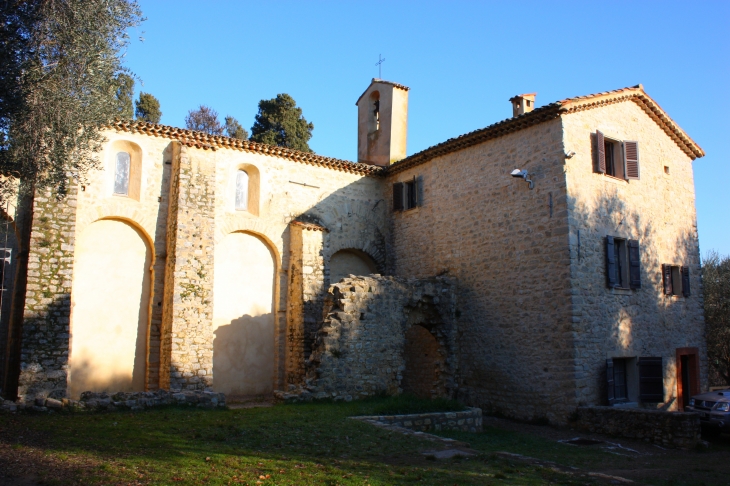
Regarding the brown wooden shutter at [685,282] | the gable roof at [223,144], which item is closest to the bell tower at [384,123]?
the gable roof at [223,144]

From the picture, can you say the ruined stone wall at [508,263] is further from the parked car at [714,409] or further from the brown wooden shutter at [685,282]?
the brown wooden shutter at [685,282]

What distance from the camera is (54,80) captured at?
34.0 ft

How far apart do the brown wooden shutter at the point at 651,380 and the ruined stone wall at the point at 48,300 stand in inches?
571

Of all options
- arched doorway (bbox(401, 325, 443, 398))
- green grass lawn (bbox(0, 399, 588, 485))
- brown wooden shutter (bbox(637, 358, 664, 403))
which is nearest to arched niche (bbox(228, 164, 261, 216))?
arched doorway (bbox(401, 325, 443, 398))

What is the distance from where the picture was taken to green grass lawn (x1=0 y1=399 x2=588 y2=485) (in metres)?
6.77

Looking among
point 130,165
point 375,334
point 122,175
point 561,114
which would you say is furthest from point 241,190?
point 561,114

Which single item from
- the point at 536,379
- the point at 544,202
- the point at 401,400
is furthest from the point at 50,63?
the point at 536,379

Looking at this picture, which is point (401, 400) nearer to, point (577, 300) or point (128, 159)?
point (577, 300)

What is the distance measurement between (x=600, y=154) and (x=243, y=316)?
37.0 ft

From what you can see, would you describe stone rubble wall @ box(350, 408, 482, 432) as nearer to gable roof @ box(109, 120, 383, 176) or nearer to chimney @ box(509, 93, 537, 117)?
gable roof @ box(109, 120, 383, 176)

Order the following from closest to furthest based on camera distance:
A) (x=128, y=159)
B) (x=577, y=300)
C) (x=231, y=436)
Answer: (x=231, y=436) → (x=577, y=300) → (x=128, y=159)

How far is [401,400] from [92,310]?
8.52 metres

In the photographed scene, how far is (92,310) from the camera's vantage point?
1558cm

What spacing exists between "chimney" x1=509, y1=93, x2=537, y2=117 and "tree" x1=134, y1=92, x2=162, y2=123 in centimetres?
1863
